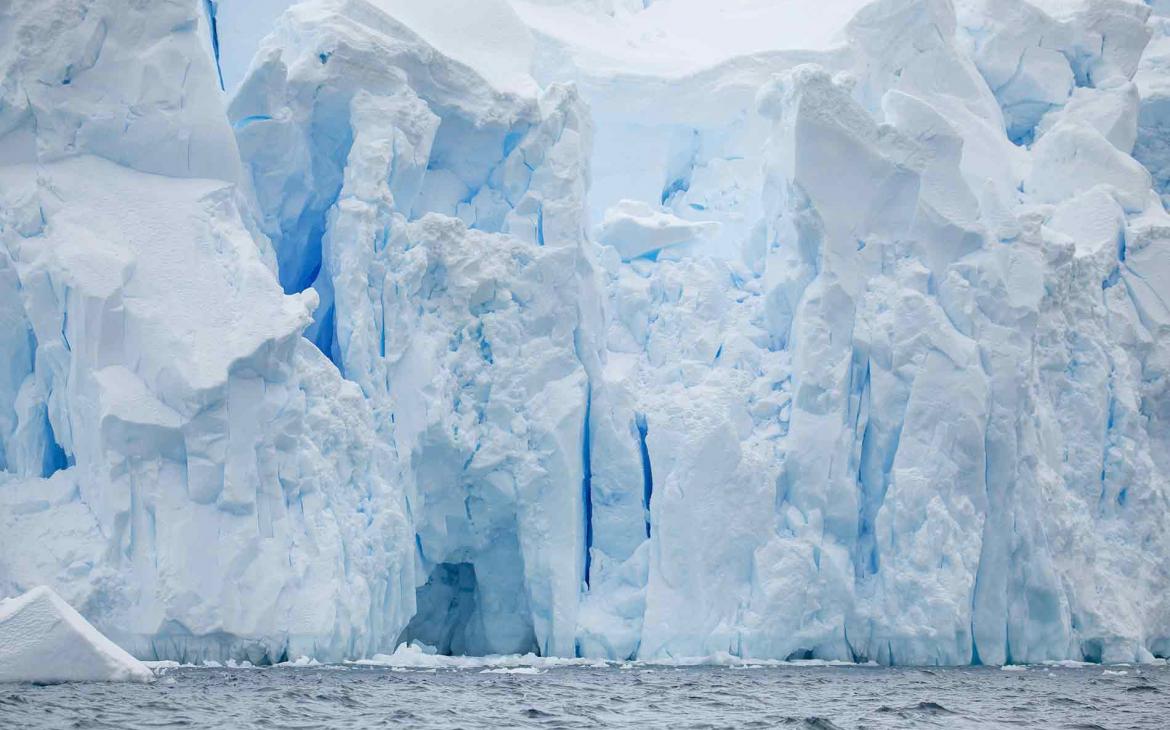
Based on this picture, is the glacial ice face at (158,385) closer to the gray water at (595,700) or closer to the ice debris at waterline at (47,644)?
the gray water at (595,700)

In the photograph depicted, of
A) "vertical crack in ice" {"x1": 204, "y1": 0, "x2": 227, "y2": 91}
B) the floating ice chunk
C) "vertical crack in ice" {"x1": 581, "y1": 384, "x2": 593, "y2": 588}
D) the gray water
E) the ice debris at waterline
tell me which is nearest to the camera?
the gray water

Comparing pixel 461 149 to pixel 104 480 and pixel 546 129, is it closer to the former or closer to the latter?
pixel 546 129

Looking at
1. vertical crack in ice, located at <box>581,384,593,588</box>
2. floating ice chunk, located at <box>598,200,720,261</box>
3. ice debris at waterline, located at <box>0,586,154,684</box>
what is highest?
floating ice chunk, located at <box>598,200,720,261</box>

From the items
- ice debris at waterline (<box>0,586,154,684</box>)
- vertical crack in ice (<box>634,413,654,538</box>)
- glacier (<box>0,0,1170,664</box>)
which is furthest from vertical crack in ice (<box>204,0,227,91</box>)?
ice debris at waterline (<box>0,586,154,684</box>)

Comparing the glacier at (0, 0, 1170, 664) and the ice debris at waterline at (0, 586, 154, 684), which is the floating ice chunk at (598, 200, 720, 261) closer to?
the glacier at (0, 0, 1170, 664)

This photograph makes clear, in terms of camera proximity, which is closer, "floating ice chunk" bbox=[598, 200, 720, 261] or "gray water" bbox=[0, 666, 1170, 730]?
"gray water" bbox=[0, 666, 1170, 730]

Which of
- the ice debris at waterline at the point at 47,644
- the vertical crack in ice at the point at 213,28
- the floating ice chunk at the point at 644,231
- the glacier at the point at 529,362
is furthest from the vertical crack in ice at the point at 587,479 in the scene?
the ice debris at waterline at the point at 47,644

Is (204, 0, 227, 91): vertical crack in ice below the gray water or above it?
above

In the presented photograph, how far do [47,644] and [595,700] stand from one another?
4023mm

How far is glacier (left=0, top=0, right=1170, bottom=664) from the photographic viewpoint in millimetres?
13484

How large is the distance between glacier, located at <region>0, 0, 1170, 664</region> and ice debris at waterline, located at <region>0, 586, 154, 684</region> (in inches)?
72.1

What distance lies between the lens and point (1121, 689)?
13.3 m

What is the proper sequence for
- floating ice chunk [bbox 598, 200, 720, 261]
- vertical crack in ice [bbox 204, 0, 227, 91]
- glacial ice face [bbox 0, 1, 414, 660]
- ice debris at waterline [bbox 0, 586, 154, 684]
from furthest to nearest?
floating ice chunk [bbox 598, 200, 720, 261] → vertical crack in ice [bbox 204, 0, 227, 91] → glacial ice face [bbox 0, 1, 414, 660] → ice debris at waterline [bbox 0, 586, 154, 684]

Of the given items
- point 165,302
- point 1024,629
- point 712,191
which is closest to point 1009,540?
point 1024,629
